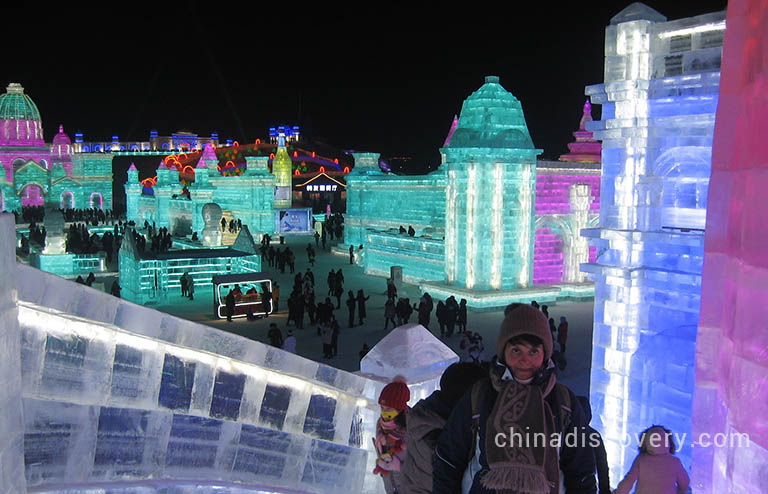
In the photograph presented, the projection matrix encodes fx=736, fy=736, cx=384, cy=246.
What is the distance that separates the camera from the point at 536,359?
2.71 metres

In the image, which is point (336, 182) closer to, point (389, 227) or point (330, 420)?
point (389, 227)

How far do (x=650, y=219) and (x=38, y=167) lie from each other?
52430mm

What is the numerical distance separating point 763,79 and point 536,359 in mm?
1211

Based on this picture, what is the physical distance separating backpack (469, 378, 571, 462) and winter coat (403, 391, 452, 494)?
0.37 meters

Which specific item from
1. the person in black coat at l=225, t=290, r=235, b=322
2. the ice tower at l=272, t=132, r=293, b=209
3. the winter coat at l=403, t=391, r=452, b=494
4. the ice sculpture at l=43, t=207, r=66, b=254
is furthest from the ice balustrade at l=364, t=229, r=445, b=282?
the winter coat at l=403, t=391, r=452, b=494

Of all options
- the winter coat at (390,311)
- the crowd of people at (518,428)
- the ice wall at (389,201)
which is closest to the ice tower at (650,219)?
the crowd of people at (518,428)

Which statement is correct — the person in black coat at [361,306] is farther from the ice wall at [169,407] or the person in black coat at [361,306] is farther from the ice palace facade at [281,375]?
the ice wall at [169,407]

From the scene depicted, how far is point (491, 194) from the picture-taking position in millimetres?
20422

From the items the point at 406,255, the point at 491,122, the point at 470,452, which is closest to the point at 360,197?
the point at 406,255

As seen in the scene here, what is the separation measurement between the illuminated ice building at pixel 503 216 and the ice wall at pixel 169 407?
15437 mm

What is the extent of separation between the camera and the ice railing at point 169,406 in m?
3.29

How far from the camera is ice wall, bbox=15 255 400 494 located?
10.8ft

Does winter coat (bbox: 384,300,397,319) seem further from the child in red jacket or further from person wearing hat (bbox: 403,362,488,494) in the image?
person wearing hat (bbox: 403,362,488,494)

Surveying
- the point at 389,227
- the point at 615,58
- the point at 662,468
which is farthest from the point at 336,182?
the point at 662,468
